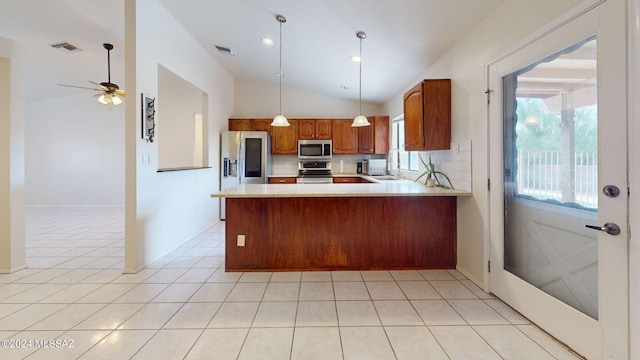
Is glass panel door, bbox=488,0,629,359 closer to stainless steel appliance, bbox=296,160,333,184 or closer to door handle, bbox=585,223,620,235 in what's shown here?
door handle, bbox=585,223,620,235

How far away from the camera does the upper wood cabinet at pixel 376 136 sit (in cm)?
586

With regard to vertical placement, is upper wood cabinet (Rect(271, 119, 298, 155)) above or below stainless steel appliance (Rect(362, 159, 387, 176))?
above

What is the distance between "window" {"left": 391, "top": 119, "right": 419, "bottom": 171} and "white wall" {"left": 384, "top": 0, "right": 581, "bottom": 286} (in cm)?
182

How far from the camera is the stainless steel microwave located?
19.4ft

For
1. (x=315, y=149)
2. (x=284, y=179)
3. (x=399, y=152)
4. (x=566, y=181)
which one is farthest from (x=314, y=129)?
(x=566, y=181)

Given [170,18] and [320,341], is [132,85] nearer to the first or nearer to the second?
[170,18]

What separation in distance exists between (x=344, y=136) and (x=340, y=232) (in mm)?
3464

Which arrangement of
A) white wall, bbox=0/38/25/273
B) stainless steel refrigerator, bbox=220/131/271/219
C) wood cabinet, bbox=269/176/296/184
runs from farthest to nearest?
wood cabinet, bbox=269/176/296/184, stainless steel refrigerator, bbox=220/131/271/219, white wall, bbox=0/38/25/273

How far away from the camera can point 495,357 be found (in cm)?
159

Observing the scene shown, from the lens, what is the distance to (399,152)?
17.4 ft

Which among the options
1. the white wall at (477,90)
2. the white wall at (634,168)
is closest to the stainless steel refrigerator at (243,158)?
the white wall at (477,90)

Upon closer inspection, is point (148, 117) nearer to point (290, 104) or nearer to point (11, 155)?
point (11, 155)

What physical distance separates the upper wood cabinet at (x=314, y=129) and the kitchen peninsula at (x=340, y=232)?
3278mm

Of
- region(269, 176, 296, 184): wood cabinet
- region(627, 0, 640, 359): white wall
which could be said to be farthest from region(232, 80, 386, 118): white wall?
region(627, 0, 640, 359): white wall
